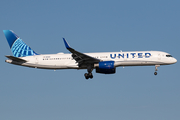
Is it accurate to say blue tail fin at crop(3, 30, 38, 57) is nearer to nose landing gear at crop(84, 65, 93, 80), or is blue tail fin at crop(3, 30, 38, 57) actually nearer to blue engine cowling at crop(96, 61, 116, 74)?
nose landing gear at crop(84, 65, 93, 80)

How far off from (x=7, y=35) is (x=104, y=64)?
20.6 metres

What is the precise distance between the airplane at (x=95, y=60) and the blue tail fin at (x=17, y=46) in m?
0.77

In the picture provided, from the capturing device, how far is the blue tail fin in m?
68.4

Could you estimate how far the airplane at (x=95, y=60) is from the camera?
63.1m

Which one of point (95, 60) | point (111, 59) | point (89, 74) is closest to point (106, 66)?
point (111, 59)

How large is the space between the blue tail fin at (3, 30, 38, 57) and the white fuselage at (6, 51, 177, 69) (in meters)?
1.66

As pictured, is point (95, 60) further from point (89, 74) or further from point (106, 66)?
point (89, 74)

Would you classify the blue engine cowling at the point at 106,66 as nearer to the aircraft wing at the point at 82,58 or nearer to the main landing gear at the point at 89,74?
the aircraft wing at the point at 82,58

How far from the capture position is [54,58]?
6581cm

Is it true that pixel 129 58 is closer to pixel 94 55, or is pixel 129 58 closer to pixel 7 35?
pixel 94 55

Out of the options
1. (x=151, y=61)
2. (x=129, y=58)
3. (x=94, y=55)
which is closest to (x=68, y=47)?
(x=94, y=55)

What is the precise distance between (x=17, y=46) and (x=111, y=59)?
60.9ft

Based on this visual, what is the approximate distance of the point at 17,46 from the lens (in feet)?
227

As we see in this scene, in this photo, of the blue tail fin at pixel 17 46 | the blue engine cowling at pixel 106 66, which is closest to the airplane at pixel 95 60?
the blue engine cowling at pixel 106 66
